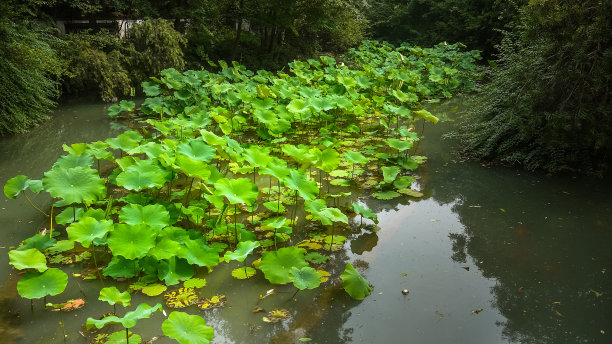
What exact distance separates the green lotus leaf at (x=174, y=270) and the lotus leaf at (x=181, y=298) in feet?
0.22

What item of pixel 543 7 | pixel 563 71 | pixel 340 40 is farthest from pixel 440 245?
pixel 340 40

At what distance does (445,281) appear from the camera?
3014mm

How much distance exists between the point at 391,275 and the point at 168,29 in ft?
→ 22.0

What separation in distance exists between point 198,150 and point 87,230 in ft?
3.83

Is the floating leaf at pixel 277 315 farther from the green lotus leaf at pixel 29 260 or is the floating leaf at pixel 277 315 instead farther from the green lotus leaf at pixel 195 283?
the green lotus leaf at pixel 29 260

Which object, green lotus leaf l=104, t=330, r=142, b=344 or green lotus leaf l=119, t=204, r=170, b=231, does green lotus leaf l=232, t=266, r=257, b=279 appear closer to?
green lotus leaf l=119, t=204, r=170, b=231

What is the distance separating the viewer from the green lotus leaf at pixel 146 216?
293 centimetres

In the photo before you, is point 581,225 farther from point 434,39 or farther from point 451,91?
point 434,39

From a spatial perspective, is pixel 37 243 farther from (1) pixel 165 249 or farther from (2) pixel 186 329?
(2) pixel 186 329

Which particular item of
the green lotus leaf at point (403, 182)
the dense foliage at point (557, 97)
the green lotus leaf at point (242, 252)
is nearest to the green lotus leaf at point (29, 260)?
the green lotus leaf at point (242, 252)

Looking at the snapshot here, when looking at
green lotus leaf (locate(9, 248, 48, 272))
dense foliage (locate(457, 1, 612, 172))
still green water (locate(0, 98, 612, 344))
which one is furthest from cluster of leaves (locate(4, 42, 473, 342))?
dense foliage (locate(457, 1, 612, 172))

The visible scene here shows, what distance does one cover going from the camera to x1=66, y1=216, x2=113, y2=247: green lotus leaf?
2.76m

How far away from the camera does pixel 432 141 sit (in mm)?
6059

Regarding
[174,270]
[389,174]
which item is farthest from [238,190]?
[389,174]
